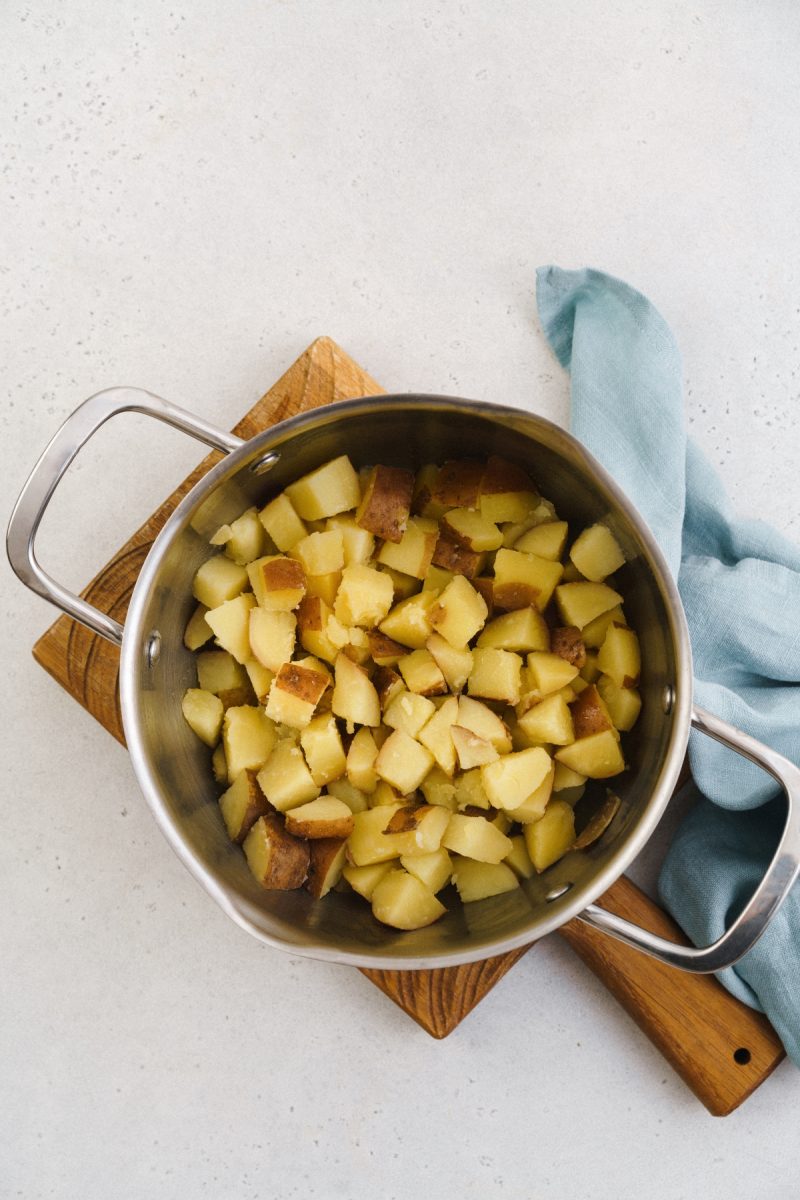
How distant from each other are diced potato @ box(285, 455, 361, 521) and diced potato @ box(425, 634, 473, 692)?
7.6 inches

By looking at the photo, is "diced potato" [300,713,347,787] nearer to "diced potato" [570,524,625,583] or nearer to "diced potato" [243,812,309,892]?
"diced potato" [243,812,309,892]

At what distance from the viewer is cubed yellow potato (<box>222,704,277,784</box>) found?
113 cm

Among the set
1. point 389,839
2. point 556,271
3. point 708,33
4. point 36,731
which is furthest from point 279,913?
point 708,33

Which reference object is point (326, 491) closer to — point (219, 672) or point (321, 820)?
point (219, 672)

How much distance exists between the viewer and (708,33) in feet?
4.77

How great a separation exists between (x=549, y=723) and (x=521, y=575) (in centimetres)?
18

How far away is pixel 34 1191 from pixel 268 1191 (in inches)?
13.2

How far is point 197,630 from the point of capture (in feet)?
3.85

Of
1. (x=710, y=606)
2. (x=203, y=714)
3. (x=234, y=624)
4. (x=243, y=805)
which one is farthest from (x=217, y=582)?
(x=710, y=606)

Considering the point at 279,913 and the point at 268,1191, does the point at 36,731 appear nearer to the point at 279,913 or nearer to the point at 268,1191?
the point at 279,913

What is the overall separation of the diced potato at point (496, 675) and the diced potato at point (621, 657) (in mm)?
104

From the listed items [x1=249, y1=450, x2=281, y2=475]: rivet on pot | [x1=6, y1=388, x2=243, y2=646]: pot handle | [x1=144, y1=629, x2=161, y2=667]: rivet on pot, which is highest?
[x1=6, y1=388, x2=243, y2=646]: pot handle

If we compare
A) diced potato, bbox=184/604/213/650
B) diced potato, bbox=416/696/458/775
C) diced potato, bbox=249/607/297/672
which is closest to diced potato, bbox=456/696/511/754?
diced potato, bbox=416/696/458/775

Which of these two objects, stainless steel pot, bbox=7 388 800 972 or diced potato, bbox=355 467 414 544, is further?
diced potato, bbox=355 467 414 544
